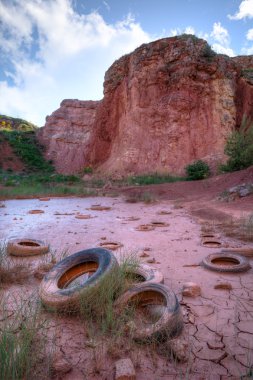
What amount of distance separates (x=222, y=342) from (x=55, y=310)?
1386 millimetres

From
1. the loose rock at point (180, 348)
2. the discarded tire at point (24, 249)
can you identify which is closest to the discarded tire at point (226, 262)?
the loose rock at point (180, 348)

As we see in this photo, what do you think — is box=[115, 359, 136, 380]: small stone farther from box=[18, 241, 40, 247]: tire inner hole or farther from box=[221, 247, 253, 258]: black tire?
box=[18, 241, 40, 247]: tire inner hole

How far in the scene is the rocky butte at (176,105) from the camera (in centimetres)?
2120

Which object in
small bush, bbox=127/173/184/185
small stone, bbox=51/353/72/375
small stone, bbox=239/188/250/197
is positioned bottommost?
small stone, bbox=51/353/72/375

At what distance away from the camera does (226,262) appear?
12.8 ft

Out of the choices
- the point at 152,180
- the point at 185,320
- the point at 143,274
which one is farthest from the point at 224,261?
the point at 152,180

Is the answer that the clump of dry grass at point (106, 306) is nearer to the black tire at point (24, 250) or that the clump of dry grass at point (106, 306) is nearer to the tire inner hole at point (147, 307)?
the tire inner hole at point (147, 307)

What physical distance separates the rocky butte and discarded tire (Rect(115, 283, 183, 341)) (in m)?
17.7

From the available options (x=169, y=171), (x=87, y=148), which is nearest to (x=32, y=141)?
(x=87, y=148)

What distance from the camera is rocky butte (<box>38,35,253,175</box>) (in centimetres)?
2120

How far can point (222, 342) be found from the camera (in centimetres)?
204

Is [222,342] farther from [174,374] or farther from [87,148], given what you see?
[87,148]

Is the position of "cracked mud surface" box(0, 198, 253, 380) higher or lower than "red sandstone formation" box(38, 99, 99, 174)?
lower

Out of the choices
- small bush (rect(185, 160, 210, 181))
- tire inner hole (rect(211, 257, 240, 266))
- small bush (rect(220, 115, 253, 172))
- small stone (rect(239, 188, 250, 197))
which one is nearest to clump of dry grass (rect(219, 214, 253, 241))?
tire inner hole (rect(211, 257, 240, 266))
